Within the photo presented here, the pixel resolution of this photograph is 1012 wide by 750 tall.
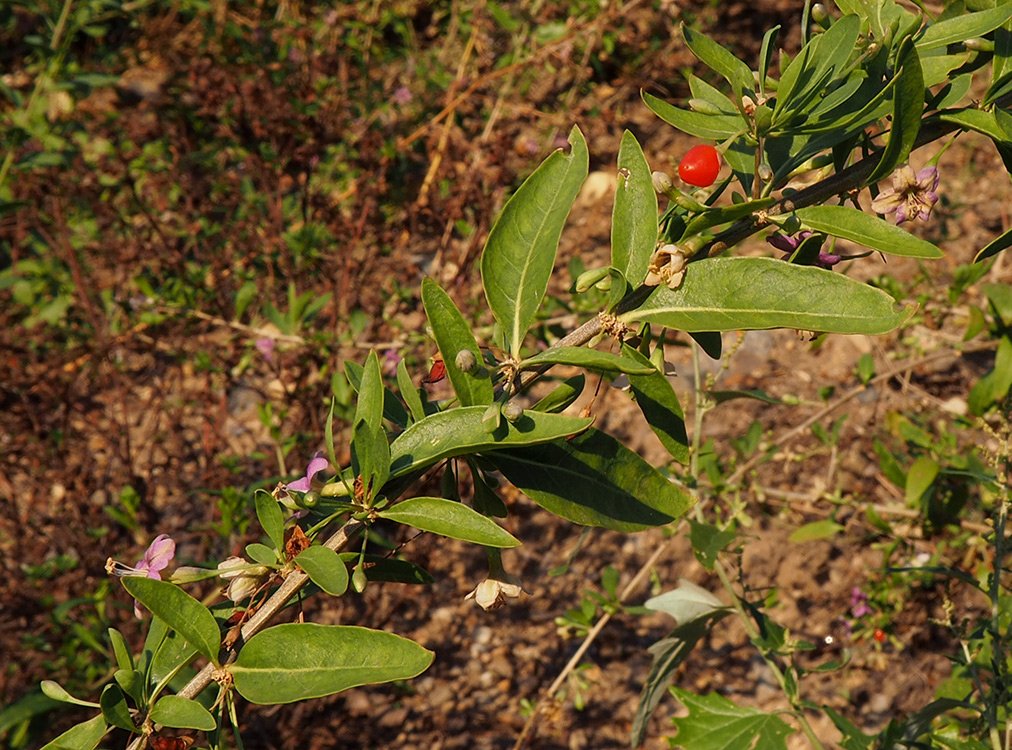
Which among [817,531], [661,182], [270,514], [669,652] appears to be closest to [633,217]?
[661,182]

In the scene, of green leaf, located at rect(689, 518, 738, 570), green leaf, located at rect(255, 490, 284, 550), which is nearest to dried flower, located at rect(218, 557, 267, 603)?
green leaf, located at rect(255, 490, 284, 550)

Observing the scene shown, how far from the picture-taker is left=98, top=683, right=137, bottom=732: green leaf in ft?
3.07

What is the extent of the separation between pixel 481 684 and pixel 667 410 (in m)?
2.05

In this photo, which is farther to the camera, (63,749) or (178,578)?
(178,578)

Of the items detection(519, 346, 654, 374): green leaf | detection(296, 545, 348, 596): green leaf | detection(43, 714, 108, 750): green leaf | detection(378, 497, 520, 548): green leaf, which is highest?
detection(519, 346, 654, 374): green leaf

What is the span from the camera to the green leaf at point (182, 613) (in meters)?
0.92

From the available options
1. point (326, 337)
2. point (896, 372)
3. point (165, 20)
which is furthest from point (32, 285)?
point (896, 372)

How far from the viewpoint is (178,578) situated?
1077mm

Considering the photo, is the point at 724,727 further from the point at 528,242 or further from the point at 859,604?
the point at 859,604

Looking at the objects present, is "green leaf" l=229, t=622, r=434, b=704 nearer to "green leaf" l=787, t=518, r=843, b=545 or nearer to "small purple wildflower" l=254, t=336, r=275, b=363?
"green leaf" l=787, t=518, r=843, b=545

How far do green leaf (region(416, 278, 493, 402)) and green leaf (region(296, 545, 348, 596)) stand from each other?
0.22m

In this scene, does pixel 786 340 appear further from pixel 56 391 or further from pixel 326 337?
pixel 56 391

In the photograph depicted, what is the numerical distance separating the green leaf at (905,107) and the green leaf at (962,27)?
140 mm

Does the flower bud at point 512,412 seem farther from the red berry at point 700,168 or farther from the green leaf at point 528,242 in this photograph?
the red berry at point 700,168
